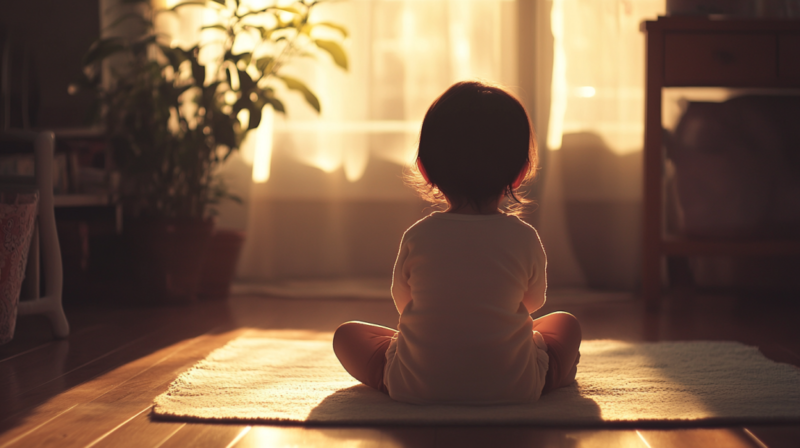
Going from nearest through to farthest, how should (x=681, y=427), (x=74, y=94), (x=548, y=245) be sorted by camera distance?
1. (x=681, y=427)
2. (x=74, y=94)
3. (x=548, y=245)

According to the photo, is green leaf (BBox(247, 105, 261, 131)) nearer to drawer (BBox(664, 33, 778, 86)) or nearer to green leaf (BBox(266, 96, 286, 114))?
green leaf (BBox(266, 96, 286, 114))

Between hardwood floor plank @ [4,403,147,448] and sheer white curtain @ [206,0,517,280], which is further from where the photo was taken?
sheer white curtain @ [206,0,517,280]

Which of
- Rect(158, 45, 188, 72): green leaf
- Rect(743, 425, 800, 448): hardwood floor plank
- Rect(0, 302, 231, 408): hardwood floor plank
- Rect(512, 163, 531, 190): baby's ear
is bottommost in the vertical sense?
Rect(0, 302, 231, 408): hardwood floor plank

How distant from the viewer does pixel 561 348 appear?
1.02 metres

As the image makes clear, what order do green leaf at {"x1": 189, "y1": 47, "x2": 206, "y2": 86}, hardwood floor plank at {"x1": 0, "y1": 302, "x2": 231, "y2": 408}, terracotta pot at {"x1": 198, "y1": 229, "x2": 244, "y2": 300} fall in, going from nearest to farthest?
hardwood floor plank at {"x1": 0, "y1": 302, "x2": 231, "y2": 408}, green leaf at {"x1": 189, "y1": 47, "x2": 206, "y2": 86}, terracotta pot at {"x1": 198, "y1": 229, "x2": 244, "y2": 300}

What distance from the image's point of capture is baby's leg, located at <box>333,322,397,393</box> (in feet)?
3.37

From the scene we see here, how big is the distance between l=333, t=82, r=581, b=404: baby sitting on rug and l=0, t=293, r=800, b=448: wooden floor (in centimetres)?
8

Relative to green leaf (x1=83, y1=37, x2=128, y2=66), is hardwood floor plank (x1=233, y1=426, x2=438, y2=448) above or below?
below

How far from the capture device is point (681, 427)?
87cm

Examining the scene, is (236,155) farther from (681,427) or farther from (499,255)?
(681,427)

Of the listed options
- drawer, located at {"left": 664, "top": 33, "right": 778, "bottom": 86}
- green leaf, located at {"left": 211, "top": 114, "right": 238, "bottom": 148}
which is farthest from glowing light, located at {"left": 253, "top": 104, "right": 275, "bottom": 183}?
drawer, located at {"left": 664, "top": 33, "right": 778, "bottom": 86}

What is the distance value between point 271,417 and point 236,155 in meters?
1.65

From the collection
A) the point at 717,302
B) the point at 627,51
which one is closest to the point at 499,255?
the point at 717,302

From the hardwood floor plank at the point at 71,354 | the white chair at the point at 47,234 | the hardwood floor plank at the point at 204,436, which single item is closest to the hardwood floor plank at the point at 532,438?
the hardwood floor plank at the point at 204,436
